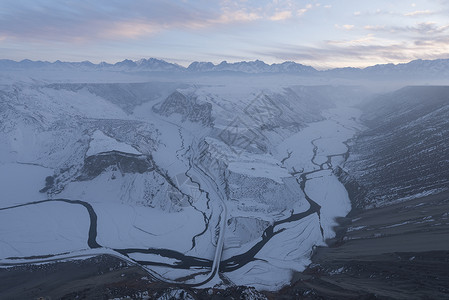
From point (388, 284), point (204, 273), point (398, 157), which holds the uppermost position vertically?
point (398, 157)

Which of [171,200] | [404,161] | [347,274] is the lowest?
[347,274]

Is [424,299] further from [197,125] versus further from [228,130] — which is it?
[197,125]

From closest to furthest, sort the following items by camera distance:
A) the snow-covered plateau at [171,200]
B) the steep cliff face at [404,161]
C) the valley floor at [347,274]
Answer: the valley floor at [347,274] → the snow-covered plateau at [171,200] → the steep cliff face at [404,161]

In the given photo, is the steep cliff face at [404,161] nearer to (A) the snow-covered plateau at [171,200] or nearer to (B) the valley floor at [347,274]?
(A) the snow-covered plateau at [171,200]

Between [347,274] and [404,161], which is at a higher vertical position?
[404,161]

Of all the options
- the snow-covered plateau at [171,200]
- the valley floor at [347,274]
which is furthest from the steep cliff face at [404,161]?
the valley floor at [347,274]

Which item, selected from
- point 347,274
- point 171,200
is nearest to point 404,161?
point 347,274

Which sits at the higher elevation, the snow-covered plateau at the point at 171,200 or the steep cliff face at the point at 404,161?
the steep cliff face at the point at 404,161

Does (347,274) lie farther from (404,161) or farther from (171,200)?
(404,161)

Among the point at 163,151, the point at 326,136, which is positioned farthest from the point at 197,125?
the point at 326,136

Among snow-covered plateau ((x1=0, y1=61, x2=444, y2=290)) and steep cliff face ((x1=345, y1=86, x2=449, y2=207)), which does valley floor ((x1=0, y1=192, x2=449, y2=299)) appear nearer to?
snow-covered plateau ((x1=0, y1=61, x2=444, y2=290))

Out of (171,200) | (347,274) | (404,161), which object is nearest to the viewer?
(347,274)
